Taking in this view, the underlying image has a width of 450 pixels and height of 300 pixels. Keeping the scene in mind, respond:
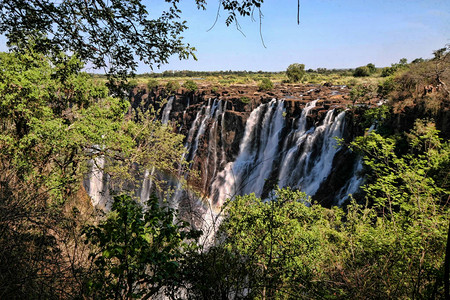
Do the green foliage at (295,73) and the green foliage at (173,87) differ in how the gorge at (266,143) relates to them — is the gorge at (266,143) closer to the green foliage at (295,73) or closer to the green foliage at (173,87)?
the green foliage at (173,87)

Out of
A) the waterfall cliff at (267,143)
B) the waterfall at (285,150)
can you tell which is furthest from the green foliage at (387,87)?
the waterfall at (285,150)

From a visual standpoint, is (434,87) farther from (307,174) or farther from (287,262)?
(287,262)

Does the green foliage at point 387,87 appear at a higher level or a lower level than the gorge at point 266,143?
higher

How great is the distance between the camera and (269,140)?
24.9 m

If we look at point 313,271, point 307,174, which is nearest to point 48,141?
point 313,271

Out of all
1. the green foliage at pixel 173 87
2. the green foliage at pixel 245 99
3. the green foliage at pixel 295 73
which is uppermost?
the green foliage at pixel 295 73

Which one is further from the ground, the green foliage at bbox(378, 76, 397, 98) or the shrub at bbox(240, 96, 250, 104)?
the green foliage at bbox(378, 76, 397, 98)

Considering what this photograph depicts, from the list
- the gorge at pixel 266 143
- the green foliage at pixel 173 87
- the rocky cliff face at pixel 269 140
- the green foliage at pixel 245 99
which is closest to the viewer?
the gorge at pixel 266 143

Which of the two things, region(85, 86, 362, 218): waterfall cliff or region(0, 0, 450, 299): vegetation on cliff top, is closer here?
region(0, 0, 450, 299): vegetation on cliff top

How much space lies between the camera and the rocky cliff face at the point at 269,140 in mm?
17781

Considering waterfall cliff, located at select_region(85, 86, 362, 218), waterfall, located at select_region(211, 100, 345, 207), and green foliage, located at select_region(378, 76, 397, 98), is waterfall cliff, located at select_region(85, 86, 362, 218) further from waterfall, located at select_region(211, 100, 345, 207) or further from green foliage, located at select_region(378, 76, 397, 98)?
green foliage, located at select_region(378, 76, 397, 98)

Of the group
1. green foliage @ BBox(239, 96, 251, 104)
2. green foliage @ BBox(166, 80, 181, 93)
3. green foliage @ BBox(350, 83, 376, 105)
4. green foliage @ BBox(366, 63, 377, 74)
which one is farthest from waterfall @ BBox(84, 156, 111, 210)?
green foliage @ BBox(366, 63, 377, 74)

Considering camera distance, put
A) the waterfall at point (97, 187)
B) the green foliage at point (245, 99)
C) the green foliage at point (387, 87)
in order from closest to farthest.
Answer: the waterfall at point (97, 187), the green foliage at point (387, 87), the green foliage at point (245, 99)

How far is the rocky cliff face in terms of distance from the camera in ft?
58.3
